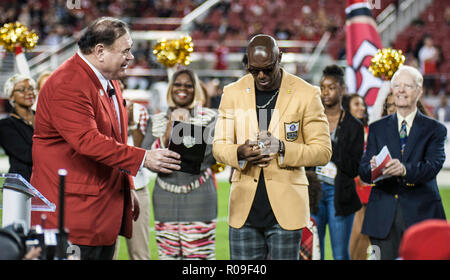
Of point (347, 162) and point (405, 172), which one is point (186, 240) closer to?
point (347, 162)

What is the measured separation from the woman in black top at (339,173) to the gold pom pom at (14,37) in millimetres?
2974

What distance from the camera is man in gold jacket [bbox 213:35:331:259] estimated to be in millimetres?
3773

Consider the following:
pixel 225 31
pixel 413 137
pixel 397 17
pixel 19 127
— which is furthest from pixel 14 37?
pixel 397 17

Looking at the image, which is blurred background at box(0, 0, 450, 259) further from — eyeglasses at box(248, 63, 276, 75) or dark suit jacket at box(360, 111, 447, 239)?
eyeglasses at box(248, 63, 276, 75)

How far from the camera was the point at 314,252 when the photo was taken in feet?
18.0

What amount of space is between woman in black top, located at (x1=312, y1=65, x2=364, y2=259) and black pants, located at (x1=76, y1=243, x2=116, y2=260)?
2261 mm

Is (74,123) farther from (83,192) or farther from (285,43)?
(285,43)

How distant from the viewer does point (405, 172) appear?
14.1ft

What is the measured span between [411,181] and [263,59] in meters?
1.39

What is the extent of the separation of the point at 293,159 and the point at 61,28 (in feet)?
61.0

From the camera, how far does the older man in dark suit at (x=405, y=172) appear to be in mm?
4344

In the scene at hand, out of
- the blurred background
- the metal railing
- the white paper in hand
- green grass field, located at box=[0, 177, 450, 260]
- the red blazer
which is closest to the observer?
the red blazer

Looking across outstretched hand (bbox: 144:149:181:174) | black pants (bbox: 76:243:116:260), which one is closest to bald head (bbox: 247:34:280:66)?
outstretched hand (bbox: 144:149:181:174)
